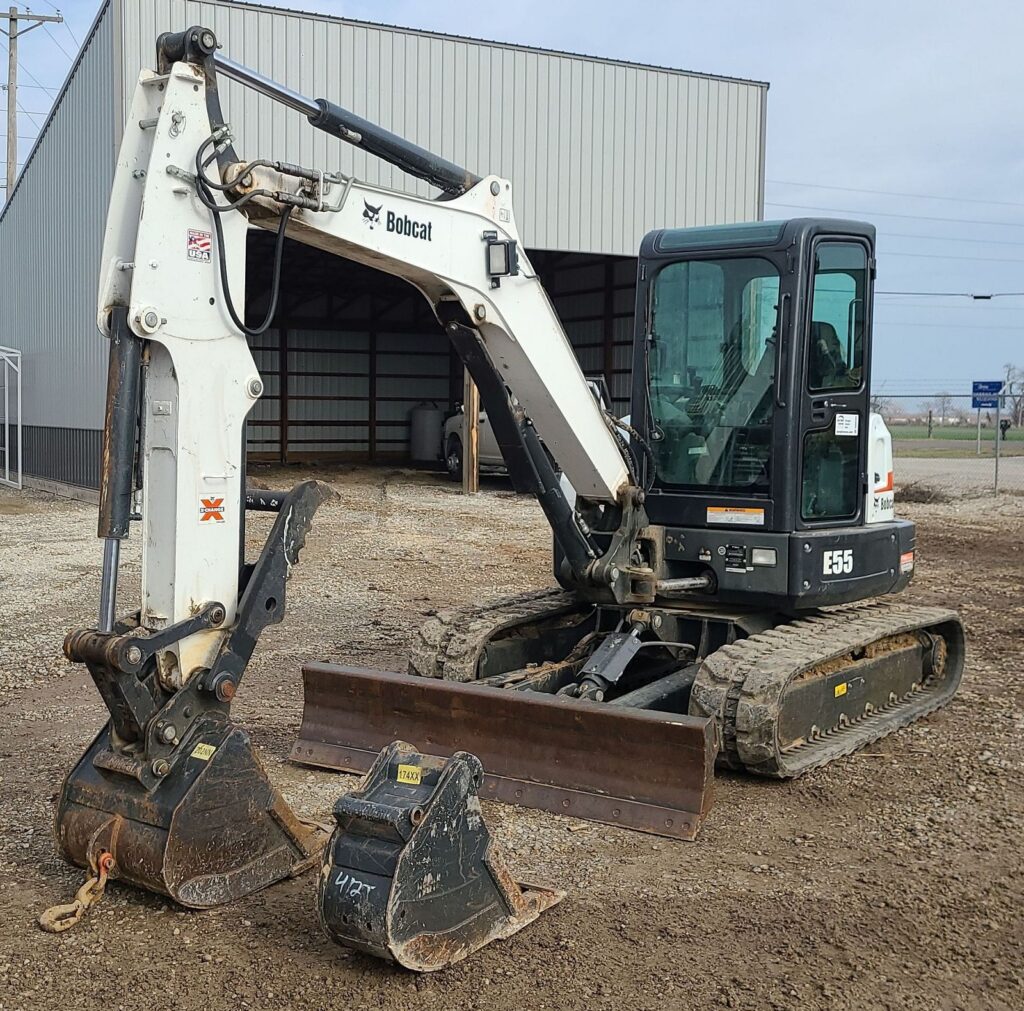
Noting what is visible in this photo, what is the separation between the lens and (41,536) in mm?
16609

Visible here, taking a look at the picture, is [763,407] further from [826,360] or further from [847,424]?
[847,424]

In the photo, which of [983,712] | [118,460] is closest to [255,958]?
[118,460]

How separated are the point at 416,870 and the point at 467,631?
297 centimetres

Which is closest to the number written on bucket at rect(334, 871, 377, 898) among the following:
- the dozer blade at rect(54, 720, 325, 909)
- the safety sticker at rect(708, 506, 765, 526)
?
the dozer blade at rect(54, 720, 325, 909)

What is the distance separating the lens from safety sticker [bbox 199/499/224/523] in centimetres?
474

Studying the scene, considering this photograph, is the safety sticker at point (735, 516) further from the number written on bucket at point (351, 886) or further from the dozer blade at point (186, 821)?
the number written on bucket at point (351, 886)

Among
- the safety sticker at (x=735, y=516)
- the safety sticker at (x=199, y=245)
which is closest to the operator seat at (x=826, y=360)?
the safety sticker at (x=735, y=516)

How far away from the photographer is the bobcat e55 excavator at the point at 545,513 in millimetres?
4605

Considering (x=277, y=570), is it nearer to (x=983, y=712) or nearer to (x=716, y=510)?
(x=716, y=510)

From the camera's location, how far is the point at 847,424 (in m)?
7.11

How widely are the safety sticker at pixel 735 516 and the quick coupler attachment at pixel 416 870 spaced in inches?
119

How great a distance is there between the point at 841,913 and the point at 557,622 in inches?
123

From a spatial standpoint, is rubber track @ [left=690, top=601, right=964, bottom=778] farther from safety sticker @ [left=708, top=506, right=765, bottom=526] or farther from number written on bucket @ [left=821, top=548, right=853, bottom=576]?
safety sticker @ [left=708, top=506, right=765, bottom=526]

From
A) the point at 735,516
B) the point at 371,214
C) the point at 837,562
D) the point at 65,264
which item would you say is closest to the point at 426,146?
the point at 65,264
